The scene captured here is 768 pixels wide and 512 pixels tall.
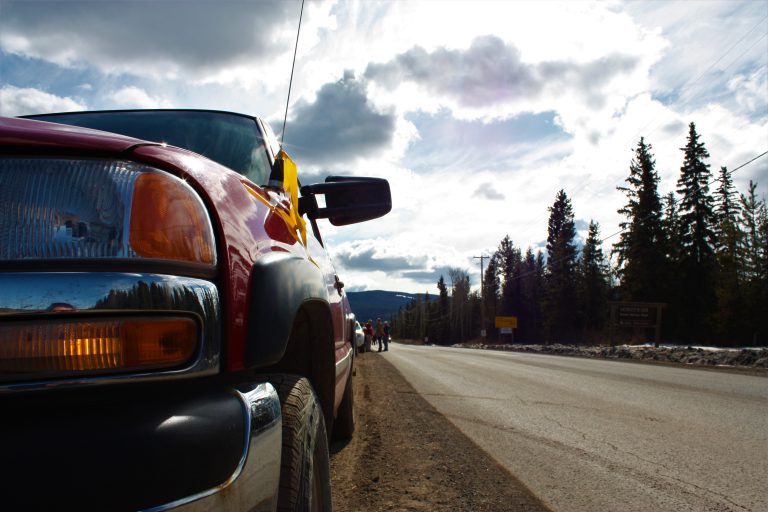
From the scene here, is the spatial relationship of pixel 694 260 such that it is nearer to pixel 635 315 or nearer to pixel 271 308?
pixel 635 315

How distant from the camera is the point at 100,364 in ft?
3.05

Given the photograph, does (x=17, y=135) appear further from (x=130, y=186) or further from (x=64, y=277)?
(x=64, y=277)

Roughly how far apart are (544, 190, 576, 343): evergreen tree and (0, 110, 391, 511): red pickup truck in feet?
193

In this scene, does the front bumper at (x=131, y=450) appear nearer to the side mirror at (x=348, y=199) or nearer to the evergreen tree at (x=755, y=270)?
the side mirror at (x=348, y=199)

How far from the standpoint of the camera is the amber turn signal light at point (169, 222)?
1039mm

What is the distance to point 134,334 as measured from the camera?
0.96 metres

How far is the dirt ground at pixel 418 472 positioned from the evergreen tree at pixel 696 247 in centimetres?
4273

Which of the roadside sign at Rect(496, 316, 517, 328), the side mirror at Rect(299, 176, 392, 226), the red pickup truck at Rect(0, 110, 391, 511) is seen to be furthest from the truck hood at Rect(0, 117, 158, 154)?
the roadside sign at Rect(496, 316, 517, 328)

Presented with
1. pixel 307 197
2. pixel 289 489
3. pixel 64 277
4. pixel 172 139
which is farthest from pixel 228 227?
pixel 172 139

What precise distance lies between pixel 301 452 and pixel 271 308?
40cm

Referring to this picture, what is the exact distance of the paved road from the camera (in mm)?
3006

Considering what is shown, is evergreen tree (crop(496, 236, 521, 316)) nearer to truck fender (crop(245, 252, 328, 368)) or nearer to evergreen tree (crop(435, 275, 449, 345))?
evergreen tree (crop(435, 275, 449, 345))

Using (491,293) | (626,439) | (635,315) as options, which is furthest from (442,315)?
(626,439)

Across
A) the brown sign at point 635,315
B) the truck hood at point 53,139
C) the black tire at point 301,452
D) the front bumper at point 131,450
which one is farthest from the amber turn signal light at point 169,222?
the brown sign at point 635,315
